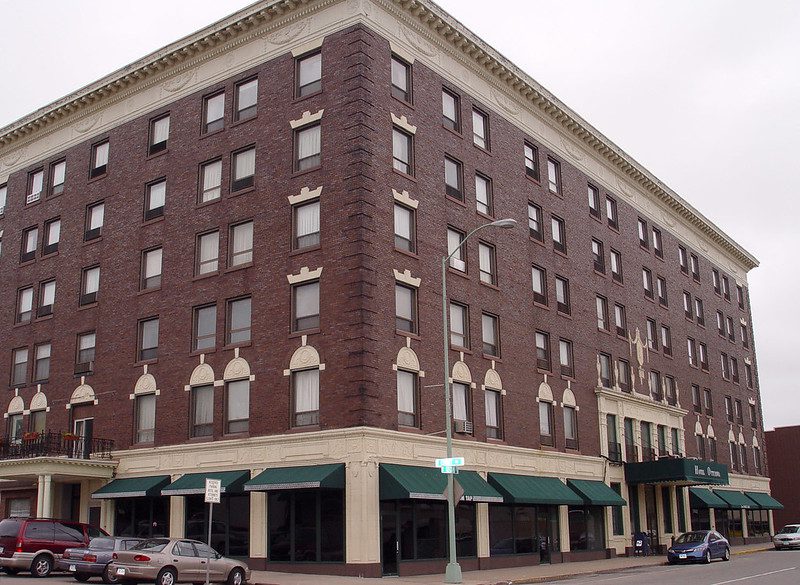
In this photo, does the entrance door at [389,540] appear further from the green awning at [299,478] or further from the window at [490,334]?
the window at [490,334]

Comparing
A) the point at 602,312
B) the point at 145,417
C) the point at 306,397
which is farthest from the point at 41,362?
the point at 602,312

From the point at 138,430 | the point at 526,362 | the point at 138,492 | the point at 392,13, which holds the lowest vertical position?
the point at 138,492

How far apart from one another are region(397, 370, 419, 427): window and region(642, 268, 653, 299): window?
26393mm

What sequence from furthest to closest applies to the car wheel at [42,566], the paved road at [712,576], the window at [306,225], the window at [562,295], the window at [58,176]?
the window at [58,176]
the window at [562,295]
the window at [306,225]
the car wheel at [42,566]
the paved road at [712,576]

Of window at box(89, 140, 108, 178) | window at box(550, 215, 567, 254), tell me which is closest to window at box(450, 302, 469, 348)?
window at box(550, 215, 567, 254)

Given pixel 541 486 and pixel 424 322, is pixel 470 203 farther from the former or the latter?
pixel 541 486

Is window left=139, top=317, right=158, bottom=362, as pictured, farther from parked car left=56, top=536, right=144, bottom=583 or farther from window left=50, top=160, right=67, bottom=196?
parked car left=56, top=536, right=144, bottom=583

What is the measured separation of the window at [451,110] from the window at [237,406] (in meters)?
14.5

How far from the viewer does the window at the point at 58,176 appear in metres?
45.8

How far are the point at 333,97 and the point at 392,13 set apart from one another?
4.78 m

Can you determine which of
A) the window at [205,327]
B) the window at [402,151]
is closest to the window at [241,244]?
the window at [205,327]

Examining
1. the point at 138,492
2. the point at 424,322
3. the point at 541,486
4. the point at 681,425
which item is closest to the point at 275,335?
the point at 424,322

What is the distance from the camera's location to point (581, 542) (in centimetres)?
4325

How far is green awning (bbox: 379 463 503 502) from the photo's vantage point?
30.3 m
